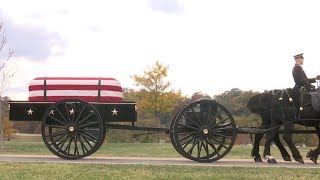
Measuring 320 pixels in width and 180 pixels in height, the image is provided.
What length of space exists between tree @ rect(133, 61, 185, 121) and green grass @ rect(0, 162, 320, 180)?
22.5 meters

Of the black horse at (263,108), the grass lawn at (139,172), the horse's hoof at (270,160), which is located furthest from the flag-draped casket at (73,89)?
the horse's hoof at (270,160)

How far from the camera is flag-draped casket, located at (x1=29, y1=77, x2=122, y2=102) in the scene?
43.0 feet

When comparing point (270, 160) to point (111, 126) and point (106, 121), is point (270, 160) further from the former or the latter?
point (106, 121)

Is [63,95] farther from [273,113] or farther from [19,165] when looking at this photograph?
[273,113]

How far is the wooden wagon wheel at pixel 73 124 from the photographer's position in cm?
1270

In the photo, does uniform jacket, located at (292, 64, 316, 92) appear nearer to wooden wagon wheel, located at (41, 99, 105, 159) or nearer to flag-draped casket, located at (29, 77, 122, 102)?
flag-draped casket, located at (29, 77, 122, 102)

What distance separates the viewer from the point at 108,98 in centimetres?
1330

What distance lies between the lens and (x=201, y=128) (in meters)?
12.5

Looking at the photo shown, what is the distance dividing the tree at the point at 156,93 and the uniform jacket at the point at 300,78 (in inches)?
839

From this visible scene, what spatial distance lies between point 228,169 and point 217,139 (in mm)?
2027

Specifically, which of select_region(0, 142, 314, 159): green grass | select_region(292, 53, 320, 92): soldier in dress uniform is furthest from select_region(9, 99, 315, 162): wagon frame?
select_region(0, 142, 314, 159): green grass

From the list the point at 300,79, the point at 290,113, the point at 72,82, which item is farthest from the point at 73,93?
the point at 300,79

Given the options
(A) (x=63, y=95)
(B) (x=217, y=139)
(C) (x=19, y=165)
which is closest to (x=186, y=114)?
(B) (x=217, y=139)

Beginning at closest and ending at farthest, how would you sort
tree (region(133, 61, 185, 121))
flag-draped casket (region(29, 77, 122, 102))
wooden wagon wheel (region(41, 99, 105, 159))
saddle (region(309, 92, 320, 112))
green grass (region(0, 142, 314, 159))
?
saddle (region(309, 92, 320, 112))
wooden wagon wheel (region(41, 99, 105, 159))
flag-draped casket (region(29, 77, 122, 102))
green grass (region(0, 142, 314, 159))
tree (region(133, 61, 185, 121))
